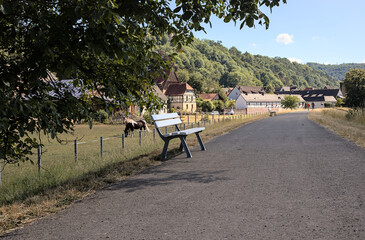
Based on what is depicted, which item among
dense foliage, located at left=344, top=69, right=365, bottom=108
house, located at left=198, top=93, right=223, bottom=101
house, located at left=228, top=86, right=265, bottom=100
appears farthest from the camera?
house, located at left=228, top=86, right=265, bottom=100

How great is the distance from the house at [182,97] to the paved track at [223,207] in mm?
79942

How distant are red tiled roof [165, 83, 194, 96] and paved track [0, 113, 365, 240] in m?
81.6

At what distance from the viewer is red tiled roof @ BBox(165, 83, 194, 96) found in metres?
89.2

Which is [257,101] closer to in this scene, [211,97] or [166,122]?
[211,97]

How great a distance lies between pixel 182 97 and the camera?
290 feet

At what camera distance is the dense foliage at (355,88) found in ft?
144

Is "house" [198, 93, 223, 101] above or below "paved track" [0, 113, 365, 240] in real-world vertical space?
above

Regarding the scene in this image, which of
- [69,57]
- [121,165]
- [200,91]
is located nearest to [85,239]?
[69,57]

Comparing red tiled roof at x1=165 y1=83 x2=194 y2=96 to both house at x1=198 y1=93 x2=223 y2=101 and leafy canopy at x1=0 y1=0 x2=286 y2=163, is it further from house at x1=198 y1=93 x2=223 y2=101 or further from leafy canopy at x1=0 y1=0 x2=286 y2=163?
leafy canopy at x1=0 y1=0 x2=286 y2=163

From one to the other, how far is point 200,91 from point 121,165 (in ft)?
319

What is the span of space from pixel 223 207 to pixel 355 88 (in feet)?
150

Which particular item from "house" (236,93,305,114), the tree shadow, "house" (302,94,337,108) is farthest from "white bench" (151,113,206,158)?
"house" (302,94,337,108)

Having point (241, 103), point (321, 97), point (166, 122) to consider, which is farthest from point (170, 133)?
point (321, 97)

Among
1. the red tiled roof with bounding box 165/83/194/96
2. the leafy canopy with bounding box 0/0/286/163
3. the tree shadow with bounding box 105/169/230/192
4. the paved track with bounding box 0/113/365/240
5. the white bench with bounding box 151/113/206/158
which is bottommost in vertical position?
the tree shadow with bounding box 105/169/230/192
